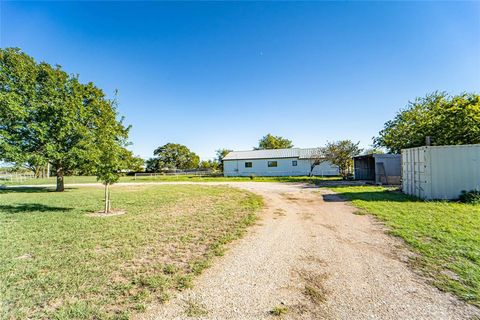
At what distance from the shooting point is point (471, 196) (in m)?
9.05

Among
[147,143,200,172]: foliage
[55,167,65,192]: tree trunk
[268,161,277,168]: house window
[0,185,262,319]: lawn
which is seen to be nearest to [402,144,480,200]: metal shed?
[0,185,262,319]: lawn

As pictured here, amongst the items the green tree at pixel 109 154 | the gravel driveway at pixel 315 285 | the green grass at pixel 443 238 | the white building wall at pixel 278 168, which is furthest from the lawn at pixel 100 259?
the white building wall at pixel 278 168

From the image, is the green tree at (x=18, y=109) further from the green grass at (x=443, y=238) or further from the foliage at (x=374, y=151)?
the foliage at (x=374, y=151)

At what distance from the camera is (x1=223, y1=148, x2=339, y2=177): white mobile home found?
100 ft

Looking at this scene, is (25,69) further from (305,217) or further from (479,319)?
(479,319)

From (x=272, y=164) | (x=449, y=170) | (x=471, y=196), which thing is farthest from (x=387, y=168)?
(x=272, y=164)

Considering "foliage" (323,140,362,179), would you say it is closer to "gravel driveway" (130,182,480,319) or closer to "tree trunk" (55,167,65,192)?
"gravel driveway" (130,182,480,319)

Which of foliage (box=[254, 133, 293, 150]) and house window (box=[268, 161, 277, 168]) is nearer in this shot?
house window (box=[268, 161, 277, 168])

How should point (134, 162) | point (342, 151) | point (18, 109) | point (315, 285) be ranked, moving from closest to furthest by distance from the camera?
point (315, 285), point (134, 162), point (18, 109), point (342, 151)

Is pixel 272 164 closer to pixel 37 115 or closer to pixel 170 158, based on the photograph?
pixel 37 115

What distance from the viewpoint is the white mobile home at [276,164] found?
3060 cm

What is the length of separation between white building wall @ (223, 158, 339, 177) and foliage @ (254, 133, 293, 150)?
22.1 meters

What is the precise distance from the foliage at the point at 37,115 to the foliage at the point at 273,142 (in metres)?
42.8

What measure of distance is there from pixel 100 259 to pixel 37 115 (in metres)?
17.9
